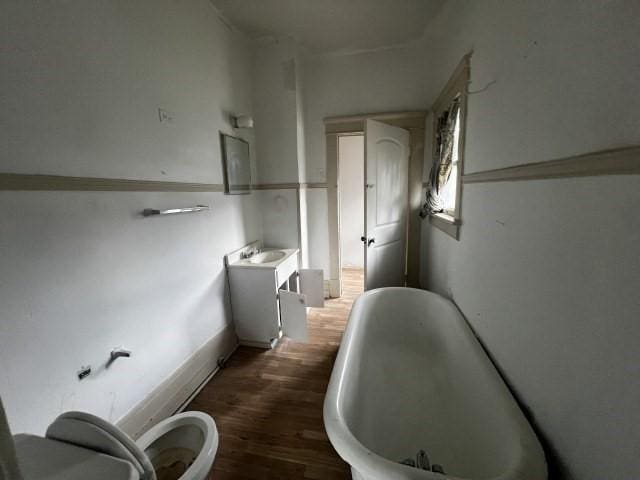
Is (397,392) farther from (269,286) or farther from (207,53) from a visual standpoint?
(207,53)

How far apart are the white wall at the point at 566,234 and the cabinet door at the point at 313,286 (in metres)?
1.53

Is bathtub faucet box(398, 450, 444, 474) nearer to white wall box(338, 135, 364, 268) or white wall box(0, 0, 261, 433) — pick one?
white wall box(0, 0, 261, 433)

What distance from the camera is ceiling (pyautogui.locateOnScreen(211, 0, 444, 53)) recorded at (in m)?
1.90

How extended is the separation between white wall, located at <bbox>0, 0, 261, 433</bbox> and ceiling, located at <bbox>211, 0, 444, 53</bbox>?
0.40m

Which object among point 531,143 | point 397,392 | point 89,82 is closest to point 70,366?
point 89,82

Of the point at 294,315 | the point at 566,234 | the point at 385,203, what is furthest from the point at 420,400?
the point at 385,203

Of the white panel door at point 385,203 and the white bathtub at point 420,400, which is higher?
the white panel door at point 385,203

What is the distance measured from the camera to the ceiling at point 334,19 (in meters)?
1.90

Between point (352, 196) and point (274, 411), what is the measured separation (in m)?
3.23

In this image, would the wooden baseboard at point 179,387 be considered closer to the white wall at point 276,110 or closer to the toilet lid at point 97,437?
the toilet lid at point 97,437

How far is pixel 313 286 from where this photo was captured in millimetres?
2520

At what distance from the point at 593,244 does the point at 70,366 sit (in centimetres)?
176

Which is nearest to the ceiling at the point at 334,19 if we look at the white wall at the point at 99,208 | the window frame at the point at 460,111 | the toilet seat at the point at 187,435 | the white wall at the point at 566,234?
the white wall at the point at 99,208

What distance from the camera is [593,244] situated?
1.87ft
